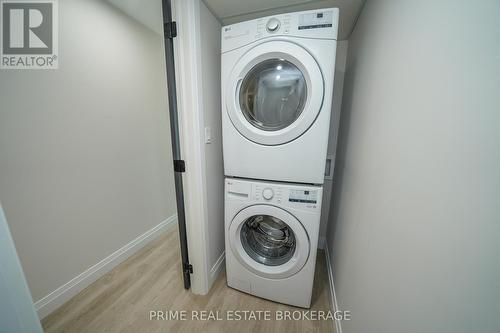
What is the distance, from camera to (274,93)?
1.15 metres

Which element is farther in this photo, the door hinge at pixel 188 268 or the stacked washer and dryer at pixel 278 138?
the door hinge at pixel 188 268

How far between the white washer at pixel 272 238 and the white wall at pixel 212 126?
180mm

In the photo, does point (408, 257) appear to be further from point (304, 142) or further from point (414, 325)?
point (304, 142)

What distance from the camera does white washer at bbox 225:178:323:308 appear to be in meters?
1.06

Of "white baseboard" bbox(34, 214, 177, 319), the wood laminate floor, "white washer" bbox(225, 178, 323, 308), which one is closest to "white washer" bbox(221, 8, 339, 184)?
"white washer" bbox(225, 178, 323, 308)

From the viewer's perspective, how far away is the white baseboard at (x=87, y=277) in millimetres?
1178

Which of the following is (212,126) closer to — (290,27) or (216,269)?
(290,27)

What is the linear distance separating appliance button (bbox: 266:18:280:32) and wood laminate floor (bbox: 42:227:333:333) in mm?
1800

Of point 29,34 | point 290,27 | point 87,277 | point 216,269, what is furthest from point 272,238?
point 29,34

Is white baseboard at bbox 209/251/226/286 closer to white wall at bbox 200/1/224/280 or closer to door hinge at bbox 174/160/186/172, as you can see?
white wall at bbox 200/1/224/280

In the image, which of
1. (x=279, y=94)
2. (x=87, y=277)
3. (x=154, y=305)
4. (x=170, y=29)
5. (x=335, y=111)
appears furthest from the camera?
(x=335, y=111)

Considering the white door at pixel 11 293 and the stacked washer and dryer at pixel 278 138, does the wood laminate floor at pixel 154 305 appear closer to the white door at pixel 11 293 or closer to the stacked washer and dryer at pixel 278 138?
the stacked washer and dryer at pixel 278 138

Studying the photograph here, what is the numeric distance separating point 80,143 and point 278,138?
148cm

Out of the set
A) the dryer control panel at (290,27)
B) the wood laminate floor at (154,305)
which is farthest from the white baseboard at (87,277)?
the dryer control panel at (290,27)
